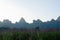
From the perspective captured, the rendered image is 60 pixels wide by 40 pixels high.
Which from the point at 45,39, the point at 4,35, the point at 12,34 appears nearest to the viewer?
the point at 45,39

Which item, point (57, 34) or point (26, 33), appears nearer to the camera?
point (57, 34)

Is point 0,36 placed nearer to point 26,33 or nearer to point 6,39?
point 6,39

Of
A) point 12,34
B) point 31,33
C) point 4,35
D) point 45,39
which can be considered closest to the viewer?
point 45,39

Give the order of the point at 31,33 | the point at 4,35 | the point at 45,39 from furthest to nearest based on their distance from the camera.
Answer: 1. the point at 4,35
2. the point at 31,33
3. the point at 45,39

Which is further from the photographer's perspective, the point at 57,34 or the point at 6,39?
the point at 6,39

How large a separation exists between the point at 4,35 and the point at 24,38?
1.74 metres

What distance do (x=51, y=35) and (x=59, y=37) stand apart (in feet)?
1.44

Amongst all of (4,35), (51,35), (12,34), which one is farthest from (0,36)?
(51,35)

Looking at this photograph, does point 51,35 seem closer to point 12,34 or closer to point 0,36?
point 12,34

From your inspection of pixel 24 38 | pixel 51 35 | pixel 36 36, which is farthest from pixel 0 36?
pixel 51 35

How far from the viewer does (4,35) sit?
10961 mm

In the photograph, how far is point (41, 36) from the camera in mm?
8781

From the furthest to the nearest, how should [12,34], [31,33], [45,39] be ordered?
[12,34]
[31,33]
[45,39]

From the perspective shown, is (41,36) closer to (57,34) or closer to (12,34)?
(57,34)
